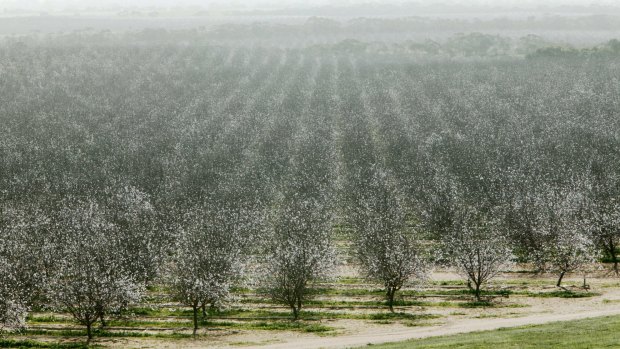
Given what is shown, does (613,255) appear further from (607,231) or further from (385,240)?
(385,240)

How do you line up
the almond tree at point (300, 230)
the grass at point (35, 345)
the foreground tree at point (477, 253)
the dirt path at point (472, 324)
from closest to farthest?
the dirt path at point (472, 324) < the grass at point (35, 345) < the almond tree at point (300, 230) < the foreground tree at point (477, 253)

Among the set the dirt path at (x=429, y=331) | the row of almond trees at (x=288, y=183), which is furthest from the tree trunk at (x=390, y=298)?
the dirt path at (x=429, y=331)

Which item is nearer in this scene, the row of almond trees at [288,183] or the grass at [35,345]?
the grass at [35,345]

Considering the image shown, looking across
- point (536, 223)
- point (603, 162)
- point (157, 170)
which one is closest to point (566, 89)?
point (603, 162)

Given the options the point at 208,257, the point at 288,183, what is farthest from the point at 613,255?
the point at 288,183

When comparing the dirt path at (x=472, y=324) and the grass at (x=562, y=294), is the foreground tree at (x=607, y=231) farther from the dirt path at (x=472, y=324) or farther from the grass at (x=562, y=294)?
the dirt path at (x=472, y=324)

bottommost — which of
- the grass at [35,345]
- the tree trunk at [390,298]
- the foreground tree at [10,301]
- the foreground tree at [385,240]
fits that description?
the grass at [35,345]

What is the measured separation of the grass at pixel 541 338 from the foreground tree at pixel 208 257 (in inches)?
791

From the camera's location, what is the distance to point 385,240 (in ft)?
238

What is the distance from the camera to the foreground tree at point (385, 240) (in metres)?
67.4

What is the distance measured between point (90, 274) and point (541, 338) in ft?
148

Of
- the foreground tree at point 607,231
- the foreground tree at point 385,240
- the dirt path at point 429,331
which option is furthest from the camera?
→ the foreground tree at point 607,231

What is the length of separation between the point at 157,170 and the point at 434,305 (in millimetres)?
71441

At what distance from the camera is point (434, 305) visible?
67.3 m
